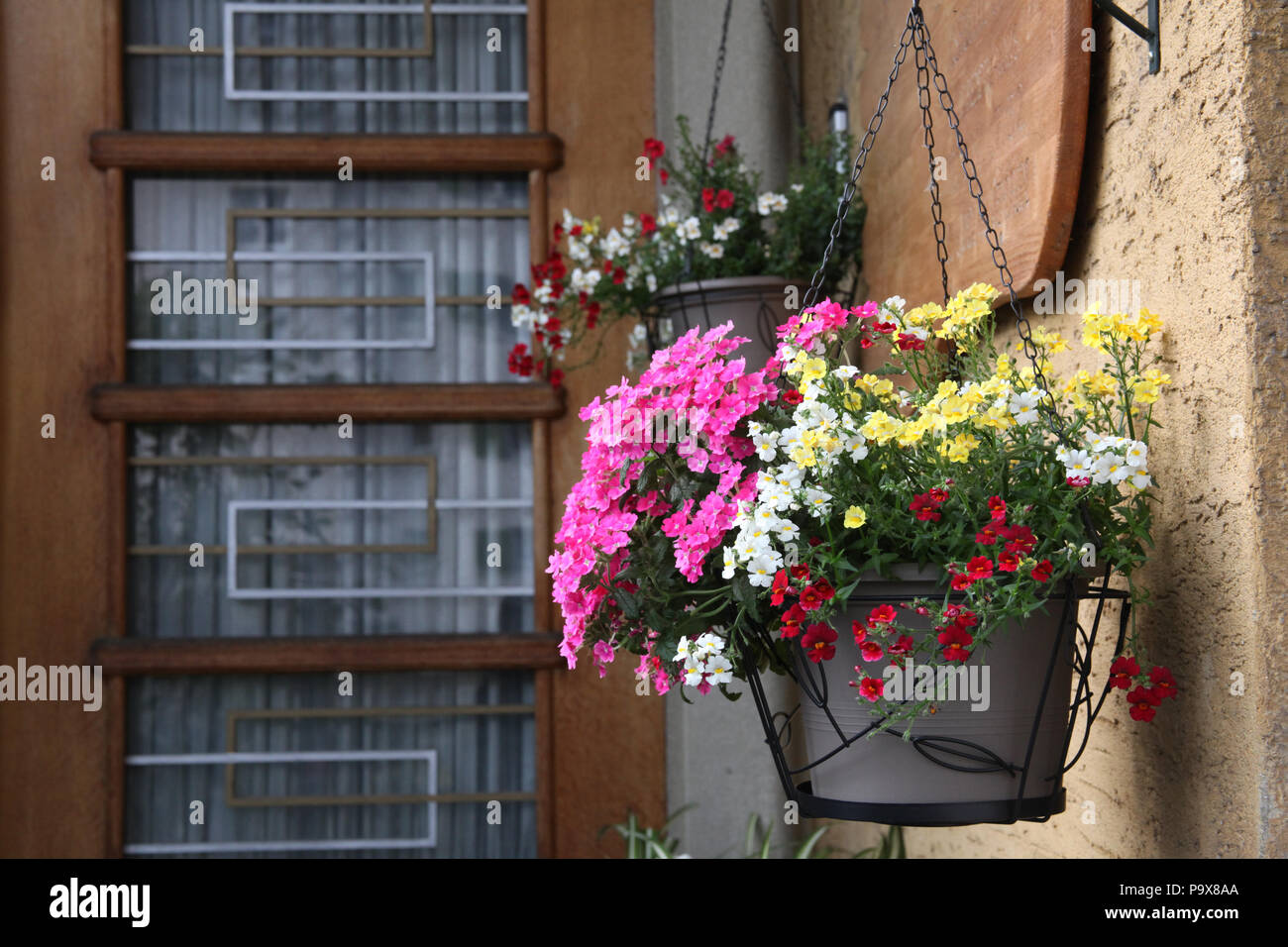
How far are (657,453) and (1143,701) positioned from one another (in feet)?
1.64

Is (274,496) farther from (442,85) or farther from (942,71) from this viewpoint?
(942,71)

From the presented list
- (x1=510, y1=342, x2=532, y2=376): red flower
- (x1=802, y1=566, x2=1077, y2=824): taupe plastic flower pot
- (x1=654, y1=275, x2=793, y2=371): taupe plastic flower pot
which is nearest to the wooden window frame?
(x1=510, y1=342, x2=532, y2=376): red flower

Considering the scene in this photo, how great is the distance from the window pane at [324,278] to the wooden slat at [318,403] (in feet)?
0.16

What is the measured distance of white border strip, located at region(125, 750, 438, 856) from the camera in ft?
7.32

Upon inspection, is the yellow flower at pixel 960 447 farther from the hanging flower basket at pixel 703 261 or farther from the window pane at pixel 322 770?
the window pane at pixel 322 770

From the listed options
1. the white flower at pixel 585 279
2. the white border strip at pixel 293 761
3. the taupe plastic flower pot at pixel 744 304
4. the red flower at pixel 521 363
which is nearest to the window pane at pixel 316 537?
the white border strip at pixel 293 761

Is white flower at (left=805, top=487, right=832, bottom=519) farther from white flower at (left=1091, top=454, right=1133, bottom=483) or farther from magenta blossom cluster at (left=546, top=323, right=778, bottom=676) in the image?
white flower at (left=1091, top=454, right=1133, bottom=483)

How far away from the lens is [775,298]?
73.8 inches

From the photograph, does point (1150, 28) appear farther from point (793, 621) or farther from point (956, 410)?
point (793, 621)

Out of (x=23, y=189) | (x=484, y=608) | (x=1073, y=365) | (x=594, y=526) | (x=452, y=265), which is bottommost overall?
(x=484, y=608)

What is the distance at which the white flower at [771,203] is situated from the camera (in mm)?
1923

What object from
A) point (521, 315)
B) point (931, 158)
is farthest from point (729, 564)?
point (521, 315)

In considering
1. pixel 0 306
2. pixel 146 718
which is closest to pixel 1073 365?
pixel 146 718
